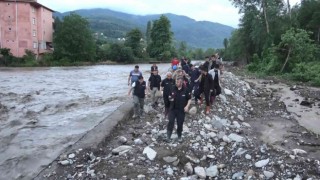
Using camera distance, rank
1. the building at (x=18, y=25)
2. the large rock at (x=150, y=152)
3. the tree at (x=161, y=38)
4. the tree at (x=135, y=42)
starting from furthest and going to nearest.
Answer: the tree at (x=161, y=38) → the tree at (x=135, y=42) → the building at (x=18, y=25) → the large rock at (x=150, y=152)

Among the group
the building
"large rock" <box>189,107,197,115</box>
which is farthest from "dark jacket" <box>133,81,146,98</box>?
the building

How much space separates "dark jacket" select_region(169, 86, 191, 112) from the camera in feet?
32.3

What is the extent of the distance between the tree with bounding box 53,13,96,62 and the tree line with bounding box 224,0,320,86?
32360 mm

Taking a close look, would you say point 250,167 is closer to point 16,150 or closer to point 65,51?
point 16,150

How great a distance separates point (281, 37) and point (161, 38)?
61.7 m

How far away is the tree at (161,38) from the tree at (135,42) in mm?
5513

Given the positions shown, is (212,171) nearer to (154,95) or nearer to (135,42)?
(154,95)

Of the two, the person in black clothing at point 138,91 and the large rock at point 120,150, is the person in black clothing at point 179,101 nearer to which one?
the large rock at point 120,150

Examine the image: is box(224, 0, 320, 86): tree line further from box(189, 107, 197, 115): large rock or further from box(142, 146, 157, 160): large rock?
box(142, 146, 157, 160): large rock

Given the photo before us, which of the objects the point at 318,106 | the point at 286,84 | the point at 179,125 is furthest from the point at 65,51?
the point at 179,125

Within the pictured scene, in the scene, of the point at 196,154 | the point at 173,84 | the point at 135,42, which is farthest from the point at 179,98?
the point at 135,42

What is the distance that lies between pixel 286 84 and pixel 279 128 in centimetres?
1725

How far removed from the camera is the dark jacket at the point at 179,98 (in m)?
9.86

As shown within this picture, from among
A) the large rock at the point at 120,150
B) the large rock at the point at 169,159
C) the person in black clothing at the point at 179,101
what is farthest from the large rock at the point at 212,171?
the large rock at the point at 120,150
